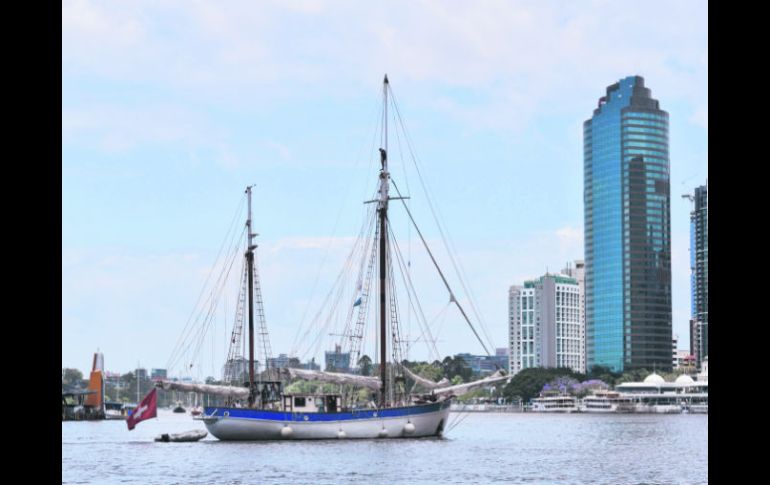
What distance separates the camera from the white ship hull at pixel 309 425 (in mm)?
61094

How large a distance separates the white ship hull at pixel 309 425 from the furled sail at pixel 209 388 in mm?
3240

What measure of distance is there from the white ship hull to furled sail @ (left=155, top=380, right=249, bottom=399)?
3.24 meters

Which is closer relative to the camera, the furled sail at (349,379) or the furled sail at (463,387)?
the furled sail at (349,379)

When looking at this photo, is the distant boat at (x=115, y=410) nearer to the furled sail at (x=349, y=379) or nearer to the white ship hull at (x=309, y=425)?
the white ship hull at (x=309, y=425)


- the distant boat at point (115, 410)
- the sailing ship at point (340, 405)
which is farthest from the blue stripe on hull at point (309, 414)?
the distant boat at point (115, 410)

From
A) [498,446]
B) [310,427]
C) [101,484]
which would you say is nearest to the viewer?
[101,484]

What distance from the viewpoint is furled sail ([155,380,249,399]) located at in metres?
65.8
